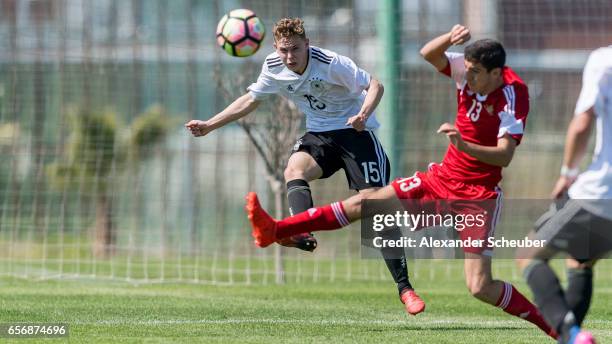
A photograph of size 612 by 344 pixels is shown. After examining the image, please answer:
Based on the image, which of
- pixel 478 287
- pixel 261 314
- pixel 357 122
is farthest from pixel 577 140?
pixel 261 314

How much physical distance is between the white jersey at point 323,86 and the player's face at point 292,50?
19 centimetres

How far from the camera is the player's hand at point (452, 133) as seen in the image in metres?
7.24

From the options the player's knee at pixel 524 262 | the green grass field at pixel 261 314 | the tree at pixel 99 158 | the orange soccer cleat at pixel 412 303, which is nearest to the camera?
the player's knee at pixel 524 262

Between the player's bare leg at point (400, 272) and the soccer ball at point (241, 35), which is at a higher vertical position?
the soccer ball at point (241, 35)

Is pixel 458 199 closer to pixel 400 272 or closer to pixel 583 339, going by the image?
pixel 400 272

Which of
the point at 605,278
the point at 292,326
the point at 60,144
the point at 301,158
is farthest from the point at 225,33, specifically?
the point at 605,278

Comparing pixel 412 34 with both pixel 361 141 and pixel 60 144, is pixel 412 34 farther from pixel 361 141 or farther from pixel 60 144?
pixel 361 141

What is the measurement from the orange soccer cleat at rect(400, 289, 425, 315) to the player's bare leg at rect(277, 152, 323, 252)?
0.88 meters

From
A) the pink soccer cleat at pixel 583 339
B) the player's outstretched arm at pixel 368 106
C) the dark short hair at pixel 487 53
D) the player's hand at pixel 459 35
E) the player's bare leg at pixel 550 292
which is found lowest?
the pink soccer cleat at pixel 583 339

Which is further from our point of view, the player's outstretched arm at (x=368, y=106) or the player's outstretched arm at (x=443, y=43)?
the player's outstretched arm at (x=368, y=106)

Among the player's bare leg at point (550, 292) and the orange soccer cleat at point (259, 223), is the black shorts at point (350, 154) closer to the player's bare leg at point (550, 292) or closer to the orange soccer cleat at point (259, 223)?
the orange soccer cleat at point (259, 223)

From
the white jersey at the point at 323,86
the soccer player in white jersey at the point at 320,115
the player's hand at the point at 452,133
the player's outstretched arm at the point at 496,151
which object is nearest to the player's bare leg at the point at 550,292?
the player's hand at the point at 452,133

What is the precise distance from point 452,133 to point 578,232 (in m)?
1.12

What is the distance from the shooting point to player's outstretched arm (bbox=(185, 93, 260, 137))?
9734 mm
